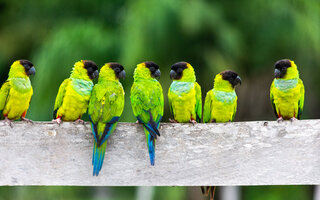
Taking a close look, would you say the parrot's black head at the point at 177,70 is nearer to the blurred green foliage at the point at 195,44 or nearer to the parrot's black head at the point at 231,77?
the parrot's black head at the point at 231,77

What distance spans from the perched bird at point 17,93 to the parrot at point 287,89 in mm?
1891

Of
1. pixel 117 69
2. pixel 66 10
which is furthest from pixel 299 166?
pixel 66 10

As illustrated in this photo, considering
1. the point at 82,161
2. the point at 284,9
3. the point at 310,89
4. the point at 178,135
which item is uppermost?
the point at 284,9

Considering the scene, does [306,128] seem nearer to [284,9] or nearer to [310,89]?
[284,9]

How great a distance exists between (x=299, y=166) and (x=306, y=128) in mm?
196

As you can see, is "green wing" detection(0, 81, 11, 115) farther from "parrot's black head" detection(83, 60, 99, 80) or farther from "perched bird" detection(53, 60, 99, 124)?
"parrot's black head" detection(83, 60, 99, 80)

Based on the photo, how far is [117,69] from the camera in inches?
122

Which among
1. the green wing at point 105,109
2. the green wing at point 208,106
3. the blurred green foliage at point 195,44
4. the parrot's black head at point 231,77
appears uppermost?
the blurred green foliage at point 195,44

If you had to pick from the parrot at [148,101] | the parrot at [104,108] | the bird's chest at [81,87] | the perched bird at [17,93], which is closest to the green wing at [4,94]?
the perched bird at [17,93]

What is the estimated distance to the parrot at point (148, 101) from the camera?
243cm

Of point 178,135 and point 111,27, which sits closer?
point 178,135

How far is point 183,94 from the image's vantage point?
3.51 metres

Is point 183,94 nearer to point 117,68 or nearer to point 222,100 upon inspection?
point 222,100

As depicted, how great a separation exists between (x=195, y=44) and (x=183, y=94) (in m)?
5.18
